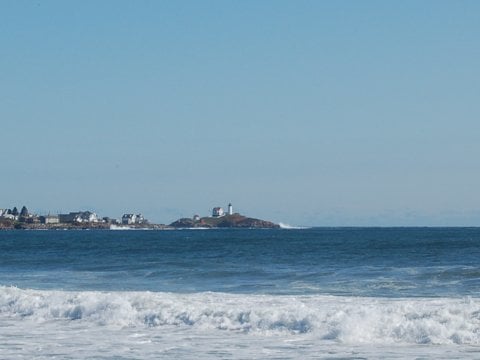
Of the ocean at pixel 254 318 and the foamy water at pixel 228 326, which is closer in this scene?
the ocean at pixel 254 318

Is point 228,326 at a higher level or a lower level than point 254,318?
lower

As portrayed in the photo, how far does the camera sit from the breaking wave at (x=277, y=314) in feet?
65.4

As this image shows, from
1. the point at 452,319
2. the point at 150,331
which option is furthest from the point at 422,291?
the point at 150,331

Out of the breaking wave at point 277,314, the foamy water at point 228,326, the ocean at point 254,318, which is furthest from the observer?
the breaking wave at point 277,314

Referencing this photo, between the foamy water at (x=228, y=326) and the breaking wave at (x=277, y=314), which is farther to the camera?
the breaking wave at (x=277, y=314)

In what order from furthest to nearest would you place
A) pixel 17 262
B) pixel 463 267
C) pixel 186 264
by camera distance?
pixel 17 262 < pixel 186 264 < pixel 463 267

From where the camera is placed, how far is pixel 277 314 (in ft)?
71.1

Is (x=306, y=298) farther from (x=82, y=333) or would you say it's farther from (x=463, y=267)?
(x=463, y=267)

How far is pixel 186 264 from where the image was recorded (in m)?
46.9

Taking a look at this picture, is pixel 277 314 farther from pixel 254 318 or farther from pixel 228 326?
pixel 228 326

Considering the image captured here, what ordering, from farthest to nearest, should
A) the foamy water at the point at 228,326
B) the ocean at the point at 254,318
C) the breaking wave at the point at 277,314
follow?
the breaking wave at the point at 277,314, the foamy water at the point at 228,326, the ocean at the point at 254,318

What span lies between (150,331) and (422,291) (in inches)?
458

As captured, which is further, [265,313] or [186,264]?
[186,264]

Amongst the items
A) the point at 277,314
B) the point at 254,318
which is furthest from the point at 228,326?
the point at 277,314
